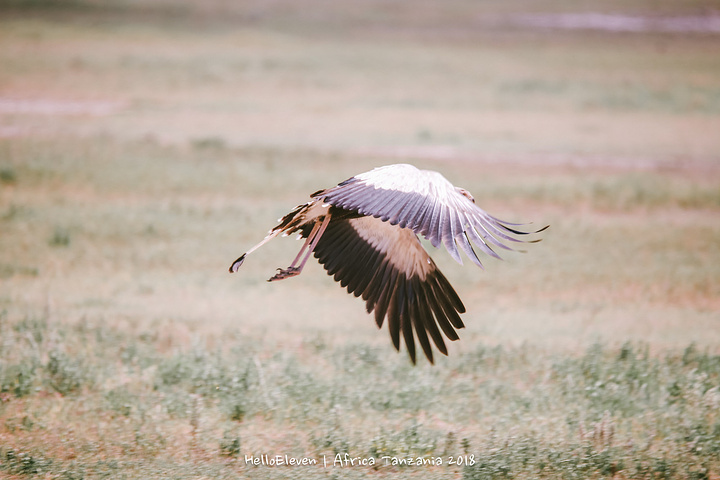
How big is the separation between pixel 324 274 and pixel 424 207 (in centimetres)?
638

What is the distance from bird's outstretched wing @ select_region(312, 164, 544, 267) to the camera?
4.88 m

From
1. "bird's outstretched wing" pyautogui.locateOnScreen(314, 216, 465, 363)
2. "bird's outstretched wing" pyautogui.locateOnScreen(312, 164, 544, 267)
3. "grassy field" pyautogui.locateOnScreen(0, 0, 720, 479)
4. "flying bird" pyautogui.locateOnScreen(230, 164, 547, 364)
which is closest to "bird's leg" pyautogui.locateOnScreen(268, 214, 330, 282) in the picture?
"flying bird" pyautogui.locateOnScreen(230, 164, 547, 364)

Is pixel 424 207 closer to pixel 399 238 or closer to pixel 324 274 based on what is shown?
pixel 399 238

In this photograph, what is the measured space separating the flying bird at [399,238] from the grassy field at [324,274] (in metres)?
1.01

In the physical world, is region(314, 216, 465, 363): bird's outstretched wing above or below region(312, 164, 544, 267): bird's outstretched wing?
below

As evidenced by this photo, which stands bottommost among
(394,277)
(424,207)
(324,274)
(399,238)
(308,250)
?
(324,274)

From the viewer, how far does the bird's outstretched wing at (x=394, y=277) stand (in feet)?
18.5

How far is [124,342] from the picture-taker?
8.10 m

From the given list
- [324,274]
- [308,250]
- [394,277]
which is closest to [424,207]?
[394,277]

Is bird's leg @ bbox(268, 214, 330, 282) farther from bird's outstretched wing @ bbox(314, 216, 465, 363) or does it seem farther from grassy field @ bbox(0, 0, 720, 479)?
grassy field @ bbox(0, 0, 720, 479)

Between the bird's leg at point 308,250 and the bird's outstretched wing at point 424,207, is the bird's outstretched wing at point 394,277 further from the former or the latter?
→ the bird's outstretched wing at point 424,207

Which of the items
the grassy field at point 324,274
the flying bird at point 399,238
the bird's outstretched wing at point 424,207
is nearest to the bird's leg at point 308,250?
the flying bird at point 399,238

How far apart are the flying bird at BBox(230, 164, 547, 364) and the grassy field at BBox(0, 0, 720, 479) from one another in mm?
1014

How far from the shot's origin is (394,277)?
594 centimetres
